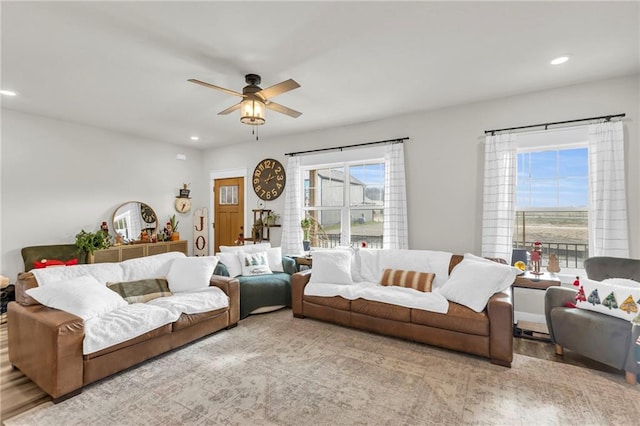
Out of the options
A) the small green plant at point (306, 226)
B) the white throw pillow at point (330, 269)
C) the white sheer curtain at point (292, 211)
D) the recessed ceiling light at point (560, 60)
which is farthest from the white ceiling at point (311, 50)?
the white throw pillow at point (330, 269)

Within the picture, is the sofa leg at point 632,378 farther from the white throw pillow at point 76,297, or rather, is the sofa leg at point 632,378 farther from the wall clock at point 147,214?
the wall clock at point 147,214

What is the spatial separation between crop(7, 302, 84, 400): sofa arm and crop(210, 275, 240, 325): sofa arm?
1.38 metres

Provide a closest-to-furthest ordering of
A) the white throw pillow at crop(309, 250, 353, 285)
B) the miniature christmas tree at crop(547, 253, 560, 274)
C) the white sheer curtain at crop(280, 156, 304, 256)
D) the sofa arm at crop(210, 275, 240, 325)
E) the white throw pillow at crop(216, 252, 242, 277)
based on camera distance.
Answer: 1. the miniature christmas tree at crop(547, 253, 560, 274)
2. the sofa arm at crop(210, 275, 240, 325)
3. the white throw pillow at crop(309, 250, 353, 285)
4. the white throw pillow at crop(216, 252, 242, 277)
5. the white sheer curtain at crop(280, 156, 304, 256)

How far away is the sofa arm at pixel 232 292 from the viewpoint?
3432 mm

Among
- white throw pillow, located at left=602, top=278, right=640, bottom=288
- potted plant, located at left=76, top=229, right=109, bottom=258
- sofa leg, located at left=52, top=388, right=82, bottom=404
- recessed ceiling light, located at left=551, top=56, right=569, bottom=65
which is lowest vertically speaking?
sofa leg, located at left=52, top=388, right=82, bottom=404

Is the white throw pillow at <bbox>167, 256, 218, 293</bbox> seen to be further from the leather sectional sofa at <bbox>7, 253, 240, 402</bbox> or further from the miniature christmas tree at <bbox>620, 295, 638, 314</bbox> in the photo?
the miniature christmas tree at <bbox>620, 295, 638, 314</bbox>

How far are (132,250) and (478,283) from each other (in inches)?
203

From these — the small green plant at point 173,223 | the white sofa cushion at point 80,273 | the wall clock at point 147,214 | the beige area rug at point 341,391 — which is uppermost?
the wall clock at point 147,214

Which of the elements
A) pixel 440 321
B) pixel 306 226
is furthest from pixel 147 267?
pixel 440 321

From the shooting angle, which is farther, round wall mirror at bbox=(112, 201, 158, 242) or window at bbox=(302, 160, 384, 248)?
round wall mirror at bbox=(112, 201, 158, 242)

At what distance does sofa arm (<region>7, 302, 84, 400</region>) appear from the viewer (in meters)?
2.09

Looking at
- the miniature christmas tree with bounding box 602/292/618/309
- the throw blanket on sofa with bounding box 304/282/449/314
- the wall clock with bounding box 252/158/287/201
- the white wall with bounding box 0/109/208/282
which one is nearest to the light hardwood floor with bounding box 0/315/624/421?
the miniature christmas tree with bounding box 602/292/618/309

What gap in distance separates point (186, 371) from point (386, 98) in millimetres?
3537

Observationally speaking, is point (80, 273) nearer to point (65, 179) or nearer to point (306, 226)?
point (65, 179)
